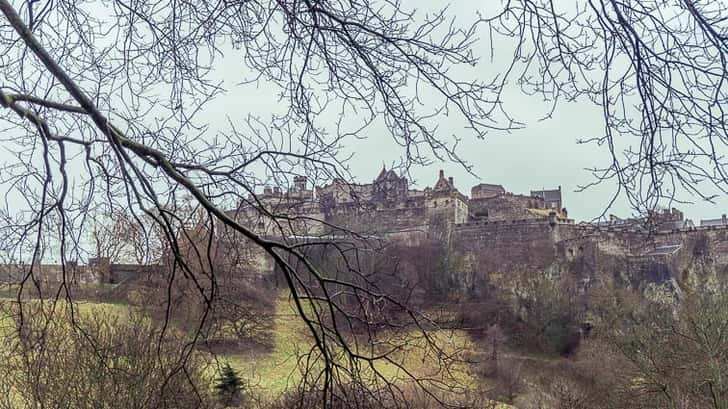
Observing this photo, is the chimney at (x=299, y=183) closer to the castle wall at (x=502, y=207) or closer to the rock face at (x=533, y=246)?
the rock face at (x=533, y=246)

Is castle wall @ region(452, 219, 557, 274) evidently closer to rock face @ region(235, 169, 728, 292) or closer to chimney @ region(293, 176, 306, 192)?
rock face @ region(235, 169, 728, 292)

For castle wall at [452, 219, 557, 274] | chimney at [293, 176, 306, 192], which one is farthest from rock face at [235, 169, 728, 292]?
chimney at [293, 176, 306, 192]

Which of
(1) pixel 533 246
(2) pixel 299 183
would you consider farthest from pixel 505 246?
(2) pixel 299 183

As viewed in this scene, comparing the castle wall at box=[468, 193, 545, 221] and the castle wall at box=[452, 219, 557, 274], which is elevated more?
the castle wall at box=[468, 193, 545, 221]

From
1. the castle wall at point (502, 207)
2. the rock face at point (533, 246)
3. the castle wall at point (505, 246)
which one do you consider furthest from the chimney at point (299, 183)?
the castle wall at point (502, 207)

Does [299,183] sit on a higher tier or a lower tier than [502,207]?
lower

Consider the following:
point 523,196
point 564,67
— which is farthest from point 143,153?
point 523,196

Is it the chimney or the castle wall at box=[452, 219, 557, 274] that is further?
the castle wall at box=[452, 219, 557, 274]

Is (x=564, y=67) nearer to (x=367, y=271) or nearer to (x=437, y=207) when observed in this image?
(x=367, y=271)

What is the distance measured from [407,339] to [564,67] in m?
0.96

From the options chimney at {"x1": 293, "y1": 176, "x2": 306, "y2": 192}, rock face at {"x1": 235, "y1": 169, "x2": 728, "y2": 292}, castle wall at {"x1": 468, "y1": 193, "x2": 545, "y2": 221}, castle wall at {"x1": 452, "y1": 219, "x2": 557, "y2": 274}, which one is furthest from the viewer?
castle wall at {"x1": 468, "y1": 193, "x2": 545, "y2": 221}

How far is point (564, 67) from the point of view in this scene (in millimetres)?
2023

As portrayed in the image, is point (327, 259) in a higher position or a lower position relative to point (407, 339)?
higher

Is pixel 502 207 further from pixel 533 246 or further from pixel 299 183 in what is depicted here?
pixel 299 183
